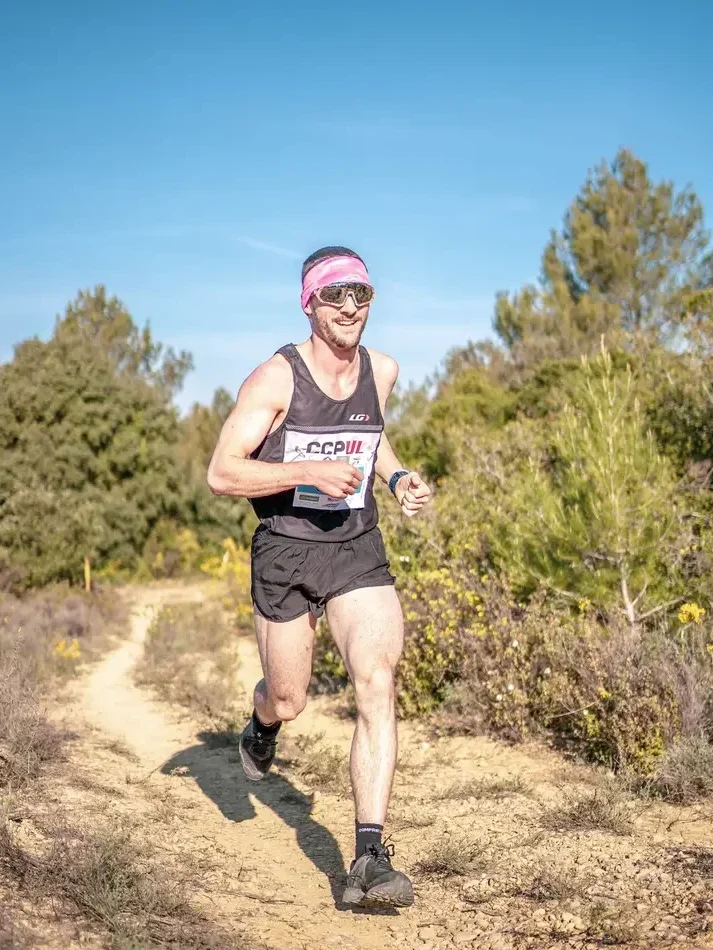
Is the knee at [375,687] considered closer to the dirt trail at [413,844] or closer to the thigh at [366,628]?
the thigh at [366,628]

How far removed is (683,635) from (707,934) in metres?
2.84

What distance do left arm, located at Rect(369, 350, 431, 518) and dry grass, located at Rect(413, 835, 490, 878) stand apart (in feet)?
4.81

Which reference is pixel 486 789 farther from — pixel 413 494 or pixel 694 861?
pixel 413 494

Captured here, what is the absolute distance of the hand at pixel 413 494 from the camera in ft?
13.1

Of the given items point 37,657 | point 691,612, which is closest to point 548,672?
point 691,612

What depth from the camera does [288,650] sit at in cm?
416

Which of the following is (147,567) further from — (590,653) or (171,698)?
(590,653)

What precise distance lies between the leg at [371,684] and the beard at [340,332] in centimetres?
102

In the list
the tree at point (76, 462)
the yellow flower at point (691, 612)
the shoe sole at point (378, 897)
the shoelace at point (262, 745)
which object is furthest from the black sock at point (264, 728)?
the tree at point (76, 462)

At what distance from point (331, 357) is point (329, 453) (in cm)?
41

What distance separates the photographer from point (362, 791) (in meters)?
3.67

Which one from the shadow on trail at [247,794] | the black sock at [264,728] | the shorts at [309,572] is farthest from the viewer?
the black sock at [264,728]

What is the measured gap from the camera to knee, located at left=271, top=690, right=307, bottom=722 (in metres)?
4.27

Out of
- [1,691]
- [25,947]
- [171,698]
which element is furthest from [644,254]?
[25,947]
